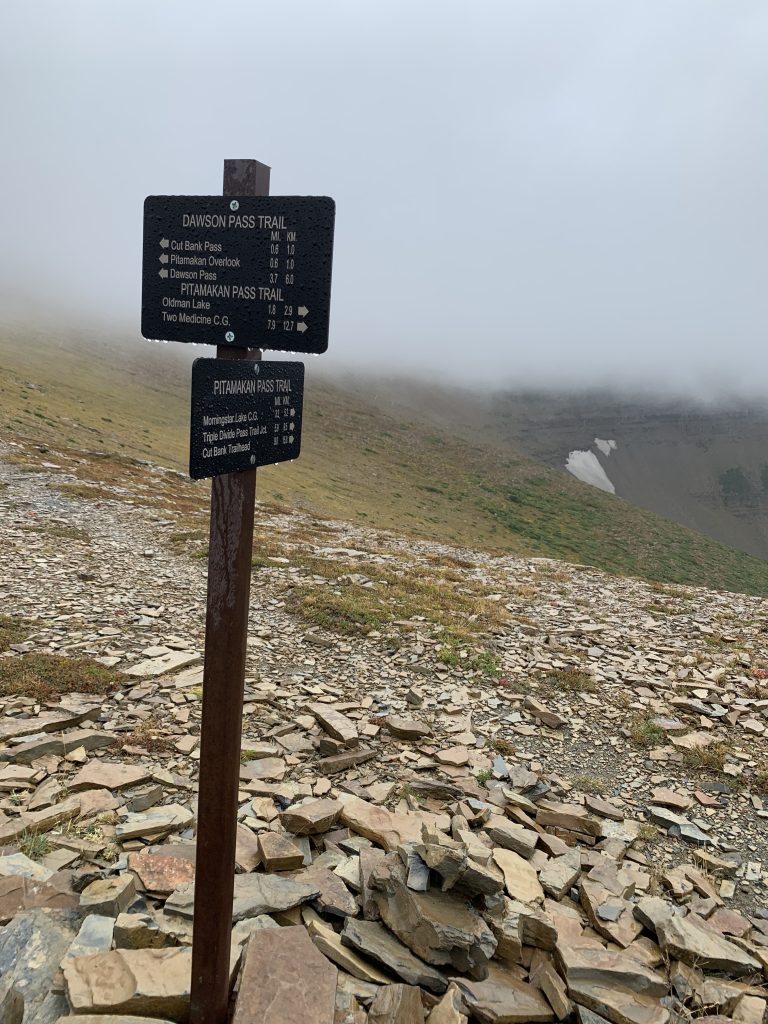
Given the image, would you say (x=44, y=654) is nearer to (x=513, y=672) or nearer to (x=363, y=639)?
(x=363, y=639)

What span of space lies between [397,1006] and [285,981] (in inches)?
29.2

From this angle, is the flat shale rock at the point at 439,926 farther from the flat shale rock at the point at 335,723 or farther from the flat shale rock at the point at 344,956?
the flat shale rock at the point at 335,723

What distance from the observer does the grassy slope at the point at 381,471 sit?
57.4 m

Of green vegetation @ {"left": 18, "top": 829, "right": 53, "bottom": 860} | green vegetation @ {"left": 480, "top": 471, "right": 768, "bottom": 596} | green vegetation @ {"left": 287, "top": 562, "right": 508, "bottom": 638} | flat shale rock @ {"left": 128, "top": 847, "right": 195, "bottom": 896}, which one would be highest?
flat shale rock @ {"left": 128, "top": 847, "right": 195, "bottom": 896}

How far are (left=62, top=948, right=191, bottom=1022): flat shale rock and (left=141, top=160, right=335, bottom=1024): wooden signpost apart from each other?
288 mm

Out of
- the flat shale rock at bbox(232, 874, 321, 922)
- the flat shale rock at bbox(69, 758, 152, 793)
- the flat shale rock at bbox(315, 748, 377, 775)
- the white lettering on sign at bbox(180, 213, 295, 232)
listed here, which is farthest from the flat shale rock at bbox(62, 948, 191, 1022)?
the white lettering on sign at bbox(180, 213, 295, 232)

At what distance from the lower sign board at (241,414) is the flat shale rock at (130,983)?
328 cm

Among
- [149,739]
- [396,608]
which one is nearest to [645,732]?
[396,608]

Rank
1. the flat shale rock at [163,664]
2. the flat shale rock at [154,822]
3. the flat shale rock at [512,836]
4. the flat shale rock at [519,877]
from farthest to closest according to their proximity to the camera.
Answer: the flat shale rock at [163,664] < the flat shale rock at [512,836] < the flat shale rock at [154,822] < the flat shale rock at [519,877]

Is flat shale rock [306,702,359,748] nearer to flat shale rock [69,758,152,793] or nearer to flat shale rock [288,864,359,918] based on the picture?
flat shale rock [69,758,152,793]

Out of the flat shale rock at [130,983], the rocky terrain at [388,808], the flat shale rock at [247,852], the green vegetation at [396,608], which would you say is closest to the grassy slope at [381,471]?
the green vegetation at [396,608]

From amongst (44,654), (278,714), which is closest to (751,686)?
(278,714)

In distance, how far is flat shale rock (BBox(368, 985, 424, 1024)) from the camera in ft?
13.4

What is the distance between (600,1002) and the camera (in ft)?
15.2
